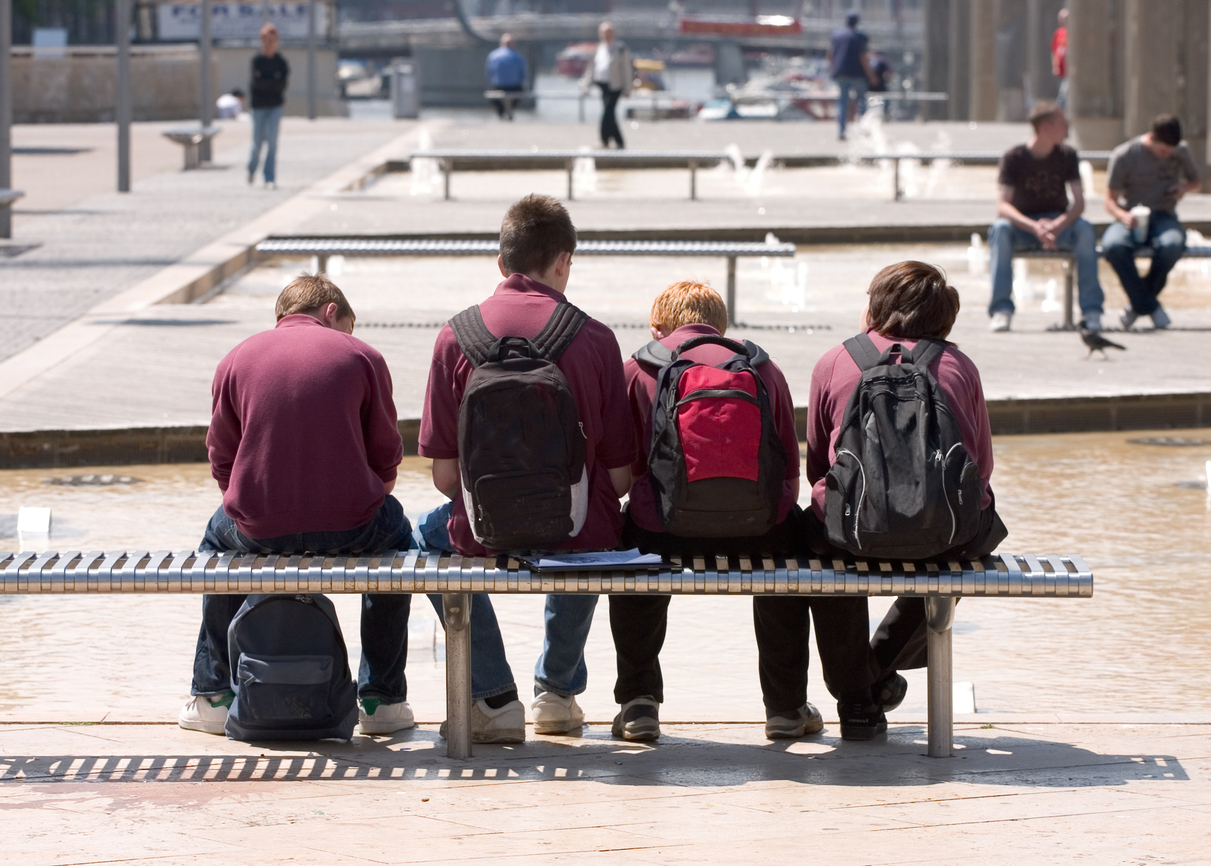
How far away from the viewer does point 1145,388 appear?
9.98 m

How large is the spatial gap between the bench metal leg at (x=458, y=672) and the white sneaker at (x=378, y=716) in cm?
26

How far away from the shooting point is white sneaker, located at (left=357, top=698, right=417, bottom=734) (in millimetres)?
4918

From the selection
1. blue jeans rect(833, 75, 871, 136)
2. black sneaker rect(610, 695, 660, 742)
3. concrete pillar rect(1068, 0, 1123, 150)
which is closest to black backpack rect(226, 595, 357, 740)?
black sneaker rect(610, 695, 660, 742)

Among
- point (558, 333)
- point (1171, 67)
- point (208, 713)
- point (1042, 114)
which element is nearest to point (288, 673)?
point (208, 713)

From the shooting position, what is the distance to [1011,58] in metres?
43.3

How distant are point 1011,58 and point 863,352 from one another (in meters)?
40.2

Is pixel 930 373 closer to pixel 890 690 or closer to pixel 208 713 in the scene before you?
pixel 890 690

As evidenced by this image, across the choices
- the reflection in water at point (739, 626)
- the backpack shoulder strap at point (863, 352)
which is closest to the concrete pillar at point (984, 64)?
the reflection in water at point (739, 626)

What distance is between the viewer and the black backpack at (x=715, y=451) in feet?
15.2

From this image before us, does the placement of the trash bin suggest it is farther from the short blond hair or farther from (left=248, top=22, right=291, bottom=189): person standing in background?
the short blond hair

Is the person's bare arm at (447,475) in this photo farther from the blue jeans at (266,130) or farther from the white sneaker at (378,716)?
the blue jeans at (266,130)

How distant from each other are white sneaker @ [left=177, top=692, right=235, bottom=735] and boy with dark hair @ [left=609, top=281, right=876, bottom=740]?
96cm

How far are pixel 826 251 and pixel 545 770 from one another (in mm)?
14104

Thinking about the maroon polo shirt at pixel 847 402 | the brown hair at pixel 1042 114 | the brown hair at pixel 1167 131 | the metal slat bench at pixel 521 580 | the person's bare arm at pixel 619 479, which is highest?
the brown hair at pixel 1042 114
